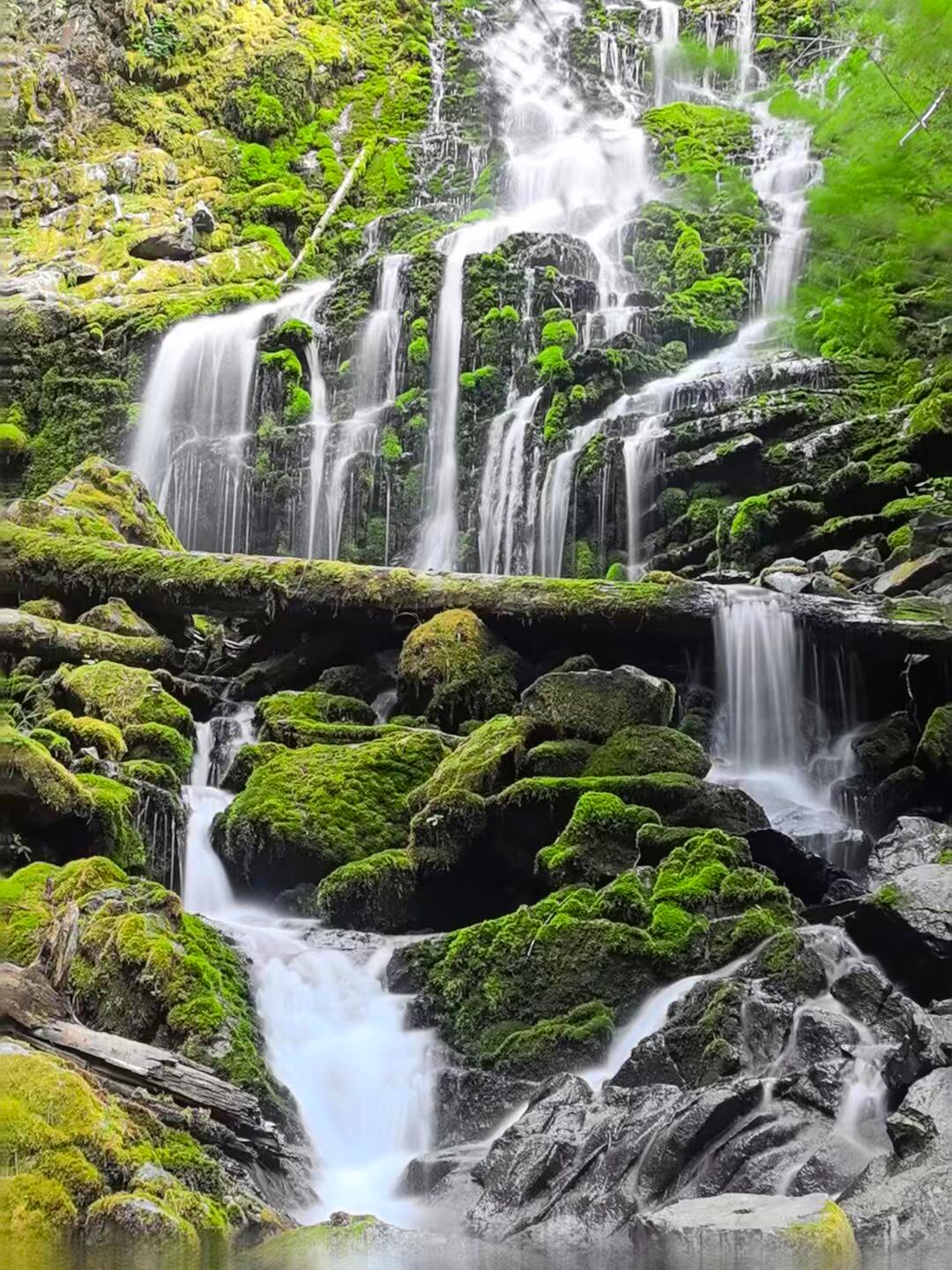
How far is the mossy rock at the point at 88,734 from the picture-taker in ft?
30.1

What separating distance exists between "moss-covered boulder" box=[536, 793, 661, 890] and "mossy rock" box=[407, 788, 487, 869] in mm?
600

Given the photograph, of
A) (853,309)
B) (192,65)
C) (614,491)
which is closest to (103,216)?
(192,65)

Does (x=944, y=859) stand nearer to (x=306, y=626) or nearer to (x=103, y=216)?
(x=306, y=626)

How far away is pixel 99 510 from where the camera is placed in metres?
14.7

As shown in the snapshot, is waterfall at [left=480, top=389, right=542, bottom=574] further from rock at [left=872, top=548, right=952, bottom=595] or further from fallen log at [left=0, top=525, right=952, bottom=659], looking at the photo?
rock at [left=872, top=548, right=952, bottom=595]

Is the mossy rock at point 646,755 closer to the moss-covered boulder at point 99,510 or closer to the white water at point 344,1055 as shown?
the white water at point 344,1055

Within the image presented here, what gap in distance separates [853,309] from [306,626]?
6.89m

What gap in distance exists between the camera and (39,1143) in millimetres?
4145

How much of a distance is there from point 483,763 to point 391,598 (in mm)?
3445

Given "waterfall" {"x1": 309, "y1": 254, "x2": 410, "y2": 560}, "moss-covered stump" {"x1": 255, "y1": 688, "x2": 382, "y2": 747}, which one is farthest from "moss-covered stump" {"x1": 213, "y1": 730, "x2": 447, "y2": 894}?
"waterfall" {"x1": 309, "y1": 254, "x2": 410, "y2": 560}

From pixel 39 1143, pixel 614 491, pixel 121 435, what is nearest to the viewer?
pixel 39 1143

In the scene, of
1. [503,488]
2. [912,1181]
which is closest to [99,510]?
[503,488]

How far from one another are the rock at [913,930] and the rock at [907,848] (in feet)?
3.10

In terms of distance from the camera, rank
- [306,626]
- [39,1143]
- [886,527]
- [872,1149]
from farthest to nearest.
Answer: [886,527] → [306,626] → [872,1149] → [39,1143]
